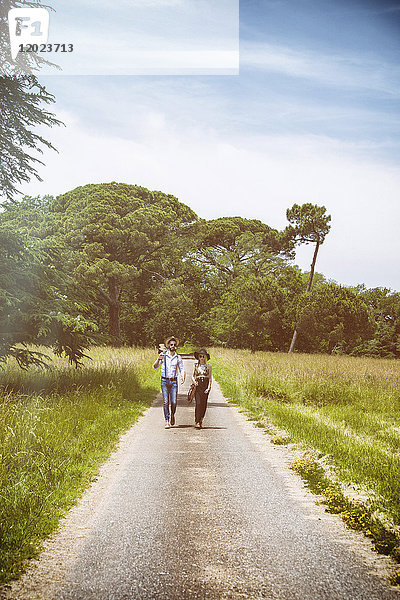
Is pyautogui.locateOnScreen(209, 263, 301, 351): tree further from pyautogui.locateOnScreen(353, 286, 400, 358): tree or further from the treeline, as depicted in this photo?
pyautogui.locateOnScreen(353, 286, 400, 358): tree

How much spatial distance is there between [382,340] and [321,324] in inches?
516

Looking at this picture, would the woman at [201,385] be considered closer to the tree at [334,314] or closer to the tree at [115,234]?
the tree at [115,234]

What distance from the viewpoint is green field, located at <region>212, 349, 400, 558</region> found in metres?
5.93

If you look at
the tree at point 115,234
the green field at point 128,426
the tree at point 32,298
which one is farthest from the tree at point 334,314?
the tree at point 32,298

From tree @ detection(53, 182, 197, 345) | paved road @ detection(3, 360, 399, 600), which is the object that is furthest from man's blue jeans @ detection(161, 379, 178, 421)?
tree @ detection(53, 182, 197, 345)

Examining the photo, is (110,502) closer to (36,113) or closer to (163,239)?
(36,113)

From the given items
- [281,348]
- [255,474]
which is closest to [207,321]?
[281,348]

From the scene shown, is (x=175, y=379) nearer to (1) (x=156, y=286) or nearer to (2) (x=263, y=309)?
(1) (x=156, y=286)

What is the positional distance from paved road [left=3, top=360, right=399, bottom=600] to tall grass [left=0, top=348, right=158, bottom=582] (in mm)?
258

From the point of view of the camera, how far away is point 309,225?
4778 centimetres

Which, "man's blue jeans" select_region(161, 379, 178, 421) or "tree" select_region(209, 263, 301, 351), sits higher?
"tree" select_region(209, 263, 301, 351)

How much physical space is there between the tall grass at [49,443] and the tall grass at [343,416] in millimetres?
3446

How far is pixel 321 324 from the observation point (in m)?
44.5

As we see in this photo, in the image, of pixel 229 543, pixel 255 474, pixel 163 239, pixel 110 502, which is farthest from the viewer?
pixel 163 239
